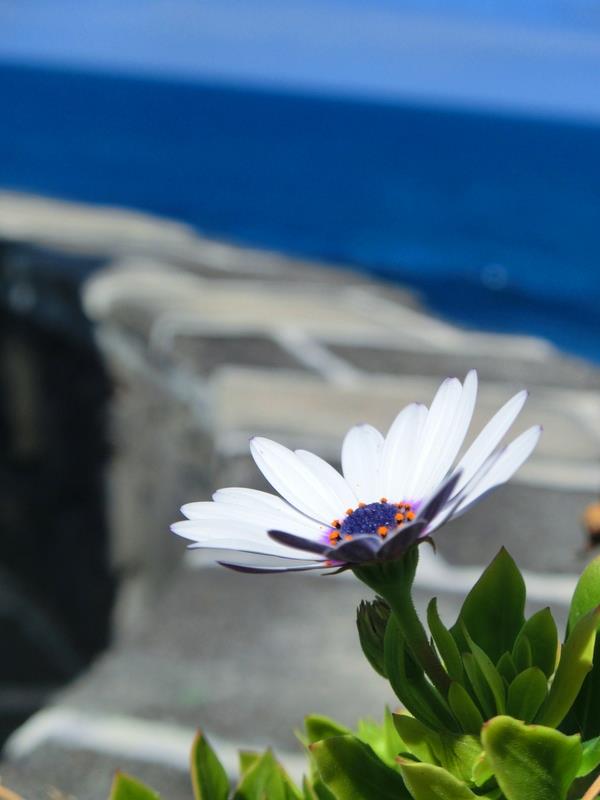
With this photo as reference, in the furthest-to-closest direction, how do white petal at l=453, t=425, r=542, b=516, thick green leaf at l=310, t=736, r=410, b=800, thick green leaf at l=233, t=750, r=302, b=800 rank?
1. thick green leaf at l=233, t=750, r=302, b=800
2. thick green leaf at l=310, t=736, r=410, b=800
3. white petal at l=453, t=425, r=542, b=516

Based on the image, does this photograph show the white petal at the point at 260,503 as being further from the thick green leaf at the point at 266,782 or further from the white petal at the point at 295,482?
the thick green leaf at the point at 266,782

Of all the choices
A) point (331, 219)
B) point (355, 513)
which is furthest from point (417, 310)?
point (331, 219)

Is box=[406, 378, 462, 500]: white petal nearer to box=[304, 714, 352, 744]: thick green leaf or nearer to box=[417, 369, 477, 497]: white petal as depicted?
box=[417, 369, 477, 497]: white petal

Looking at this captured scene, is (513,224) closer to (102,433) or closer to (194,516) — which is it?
(102,433)

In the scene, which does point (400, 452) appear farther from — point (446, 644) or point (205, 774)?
point (205, 774)

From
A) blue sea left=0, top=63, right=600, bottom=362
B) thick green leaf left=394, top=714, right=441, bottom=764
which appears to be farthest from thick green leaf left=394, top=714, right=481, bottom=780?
blue sea left=0, top=63, right=600, bottom=362

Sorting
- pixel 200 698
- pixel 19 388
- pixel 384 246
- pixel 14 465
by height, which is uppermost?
pixel 200 698
